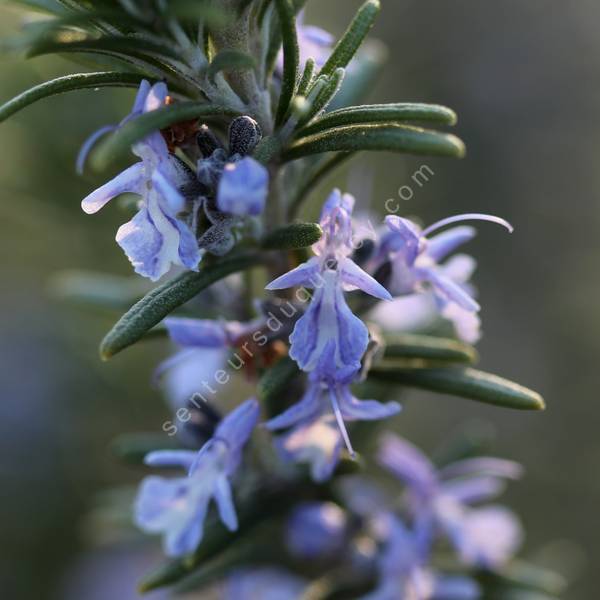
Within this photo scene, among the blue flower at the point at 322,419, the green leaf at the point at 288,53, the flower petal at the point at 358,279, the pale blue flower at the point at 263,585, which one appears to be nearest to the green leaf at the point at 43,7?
the green leaf at the point at 288,53

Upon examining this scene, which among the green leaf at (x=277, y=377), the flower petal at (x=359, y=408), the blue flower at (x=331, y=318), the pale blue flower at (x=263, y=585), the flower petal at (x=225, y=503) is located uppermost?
the blue flower at (x=331, y=318)

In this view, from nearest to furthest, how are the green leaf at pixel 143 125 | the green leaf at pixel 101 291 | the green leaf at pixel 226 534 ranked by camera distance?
the green leaf at pixel 143 125 → the green leaf at pixel 226 534 → the green leaf at pixel 101 291

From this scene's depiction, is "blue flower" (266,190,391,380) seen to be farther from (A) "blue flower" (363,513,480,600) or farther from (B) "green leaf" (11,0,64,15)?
(A) "blue flower" (363,513,480,600)

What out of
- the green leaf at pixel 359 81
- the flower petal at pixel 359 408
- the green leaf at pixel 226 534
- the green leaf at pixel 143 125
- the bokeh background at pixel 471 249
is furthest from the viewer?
the bokeh background at pixel 471 249

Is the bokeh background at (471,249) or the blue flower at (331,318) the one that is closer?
the blue flower at (331,318)

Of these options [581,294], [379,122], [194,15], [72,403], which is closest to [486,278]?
[581,294]

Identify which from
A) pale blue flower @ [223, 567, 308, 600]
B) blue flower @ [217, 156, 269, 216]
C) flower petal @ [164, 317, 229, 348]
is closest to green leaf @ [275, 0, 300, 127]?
blue flower @ [217, 156, 269, 216]

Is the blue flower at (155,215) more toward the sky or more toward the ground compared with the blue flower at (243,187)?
more toward the ground

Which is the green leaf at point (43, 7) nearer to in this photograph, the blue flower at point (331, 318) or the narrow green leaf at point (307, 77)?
the narrow green leaf at point (307, 77)
